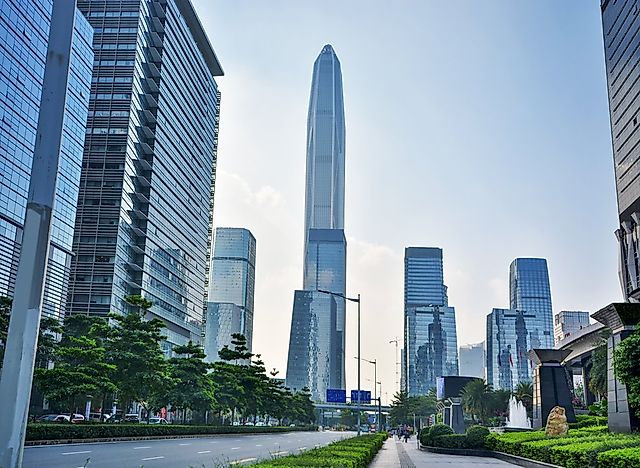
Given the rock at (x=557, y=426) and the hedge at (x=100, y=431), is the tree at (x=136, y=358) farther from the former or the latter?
the rock at (x=557, y=426)

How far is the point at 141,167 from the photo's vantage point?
9331 cm

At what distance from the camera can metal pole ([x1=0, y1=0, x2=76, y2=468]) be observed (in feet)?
17.0

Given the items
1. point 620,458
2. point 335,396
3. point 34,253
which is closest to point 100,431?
point 620,458

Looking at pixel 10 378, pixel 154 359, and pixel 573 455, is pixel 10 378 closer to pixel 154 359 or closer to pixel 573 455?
pixel 573 455

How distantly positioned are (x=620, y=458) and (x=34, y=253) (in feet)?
38.8

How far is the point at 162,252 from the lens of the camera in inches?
3868

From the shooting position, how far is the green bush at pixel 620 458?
42.2ft


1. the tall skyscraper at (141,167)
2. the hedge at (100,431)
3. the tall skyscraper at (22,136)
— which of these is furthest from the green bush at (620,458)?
the tall skyscraper at (141,167)

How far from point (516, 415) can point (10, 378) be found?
56442 mm

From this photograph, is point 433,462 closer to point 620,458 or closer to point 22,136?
point 620,458

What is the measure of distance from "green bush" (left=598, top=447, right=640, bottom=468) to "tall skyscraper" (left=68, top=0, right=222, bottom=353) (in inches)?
2848

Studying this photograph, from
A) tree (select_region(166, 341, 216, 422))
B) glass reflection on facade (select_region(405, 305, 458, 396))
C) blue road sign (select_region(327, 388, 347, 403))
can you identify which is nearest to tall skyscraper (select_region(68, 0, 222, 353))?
blue road sign (select_region(327, 388, 347, 403))

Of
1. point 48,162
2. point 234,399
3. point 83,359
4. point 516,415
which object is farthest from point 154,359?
point 48,162

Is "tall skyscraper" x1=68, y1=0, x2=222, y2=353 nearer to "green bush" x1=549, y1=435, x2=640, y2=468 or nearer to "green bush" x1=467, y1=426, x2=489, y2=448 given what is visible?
"green bush" x1=467, y1=426, x2=489, y2=448
